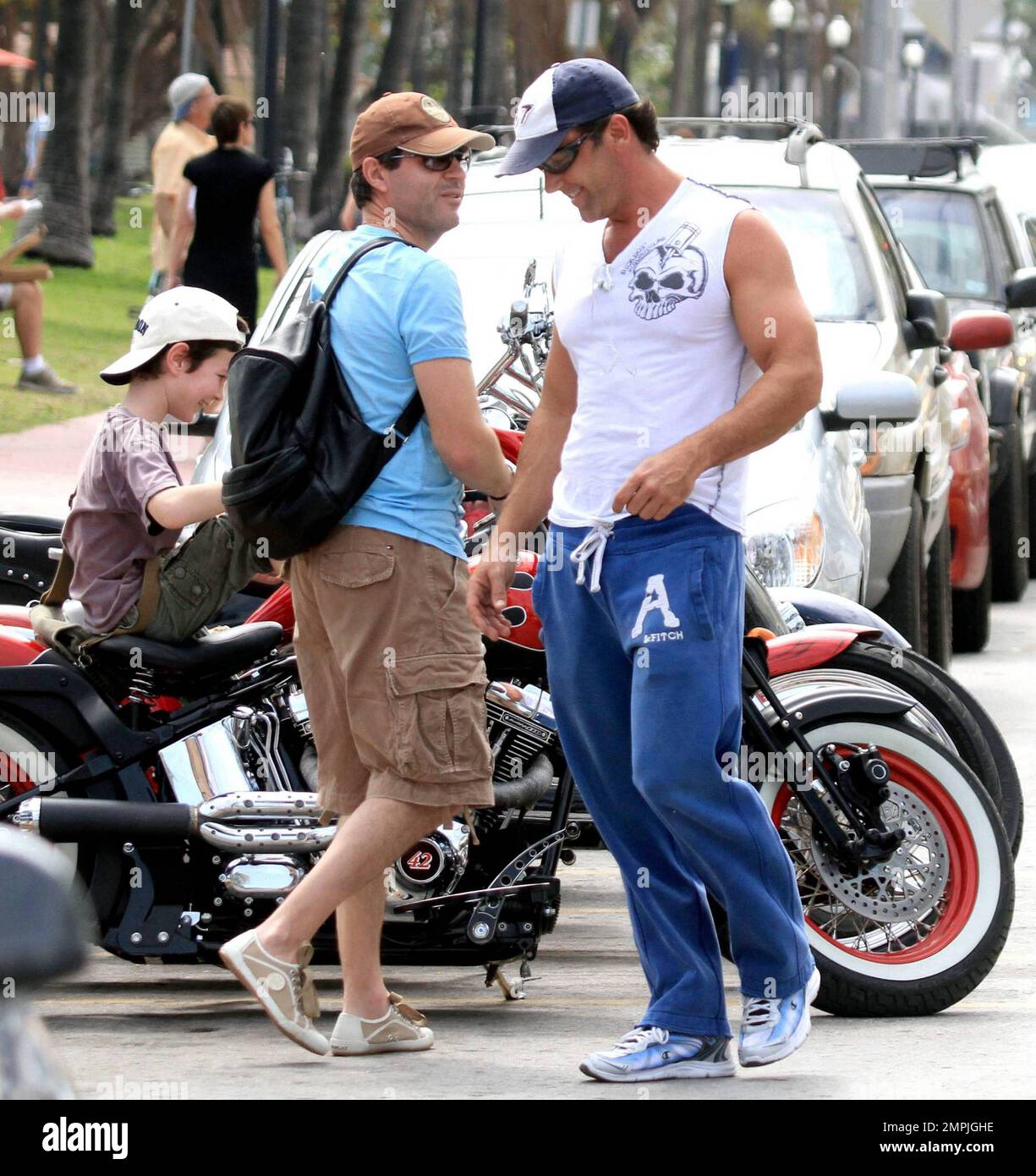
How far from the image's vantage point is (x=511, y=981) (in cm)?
590

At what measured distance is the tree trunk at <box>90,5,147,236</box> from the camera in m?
37.0

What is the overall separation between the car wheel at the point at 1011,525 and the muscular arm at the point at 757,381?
831 centimetres

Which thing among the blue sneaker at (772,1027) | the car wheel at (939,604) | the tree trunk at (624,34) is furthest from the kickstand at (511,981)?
the tree trunk at (624,34)

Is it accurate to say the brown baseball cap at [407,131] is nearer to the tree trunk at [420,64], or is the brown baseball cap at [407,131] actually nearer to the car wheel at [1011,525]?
the car wheel at [1011,525]

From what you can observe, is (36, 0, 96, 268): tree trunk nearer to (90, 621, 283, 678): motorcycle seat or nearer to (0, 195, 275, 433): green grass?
(0, 195, 275, 433): green grass

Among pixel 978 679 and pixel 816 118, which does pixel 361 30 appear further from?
pixel 816 118

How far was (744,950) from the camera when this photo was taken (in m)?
4.75

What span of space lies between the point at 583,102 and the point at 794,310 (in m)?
0.56

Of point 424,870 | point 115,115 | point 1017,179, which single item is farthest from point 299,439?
point 115,115

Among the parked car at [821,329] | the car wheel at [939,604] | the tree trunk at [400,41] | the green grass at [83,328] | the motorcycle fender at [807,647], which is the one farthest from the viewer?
the tree trunk at [400,41]

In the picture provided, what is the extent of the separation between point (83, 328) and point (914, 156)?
496 inches

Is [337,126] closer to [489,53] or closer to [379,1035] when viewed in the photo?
[489,53]

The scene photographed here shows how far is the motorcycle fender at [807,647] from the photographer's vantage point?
5496mm
